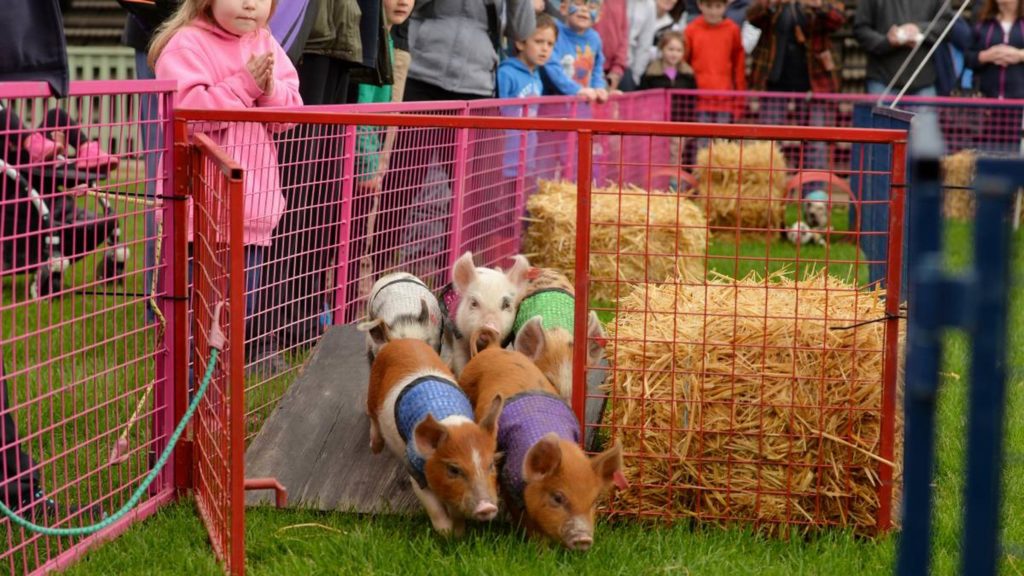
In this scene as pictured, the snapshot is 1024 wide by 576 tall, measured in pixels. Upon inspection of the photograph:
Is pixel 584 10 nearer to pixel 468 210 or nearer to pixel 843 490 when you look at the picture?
pixel 468 210

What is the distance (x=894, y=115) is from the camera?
7043mm

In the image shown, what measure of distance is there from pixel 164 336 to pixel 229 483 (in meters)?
0.93

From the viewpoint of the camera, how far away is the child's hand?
556 centimetres

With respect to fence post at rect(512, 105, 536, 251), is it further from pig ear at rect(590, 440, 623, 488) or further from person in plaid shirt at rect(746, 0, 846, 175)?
person in plaid shirt at rect(746, 0, 846, 175)

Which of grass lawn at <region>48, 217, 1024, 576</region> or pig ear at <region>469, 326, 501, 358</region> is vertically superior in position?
pig ear at <region>469, 326, 501, 358</region>

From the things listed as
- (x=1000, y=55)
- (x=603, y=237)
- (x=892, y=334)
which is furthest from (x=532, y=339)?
(x=1000, y=55)

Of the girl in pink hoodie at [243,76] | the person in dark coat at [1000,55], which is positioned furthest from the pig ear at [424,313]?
the person in dark coat at [1000,55]

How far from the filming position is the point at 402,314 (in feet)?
17.5

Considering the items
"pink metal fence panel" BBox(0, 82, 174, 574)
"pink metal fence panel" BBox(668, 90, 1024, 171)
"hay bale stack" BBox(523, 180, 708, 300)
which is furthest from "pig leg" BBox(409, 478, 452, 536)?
"pink metal fence panel" BBox(668, 90, 1024, 171)

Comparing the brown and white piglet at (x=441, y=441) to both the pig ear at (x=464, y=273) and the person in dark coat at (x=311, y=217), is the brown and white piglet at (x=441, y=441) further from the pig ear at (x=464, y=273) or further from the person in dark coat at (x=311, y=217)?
the pig ear at (x=464, y=273)

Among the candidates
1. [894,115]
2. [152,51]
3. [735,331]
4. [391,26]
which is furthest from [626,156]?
[735,331]

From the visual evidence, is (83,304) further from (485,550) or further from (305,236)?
(305,236)

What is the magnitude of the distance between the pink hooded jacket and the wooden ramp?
0.67m

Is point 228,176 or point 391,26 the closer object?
point 228,176
